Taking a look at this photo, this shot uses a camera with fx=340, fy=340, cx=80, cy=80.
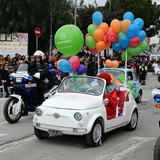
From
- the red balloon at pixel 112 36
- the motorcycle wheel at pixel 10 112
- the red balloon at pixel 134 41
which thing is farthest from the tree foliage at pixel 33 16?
the motorcycle wheel at pixel 10 112

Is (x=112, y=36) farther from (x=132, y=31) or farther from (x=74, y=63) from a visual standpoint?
(x=74, y=63)

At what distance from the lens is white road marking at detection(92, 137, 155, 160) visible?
A: 6.48 metres

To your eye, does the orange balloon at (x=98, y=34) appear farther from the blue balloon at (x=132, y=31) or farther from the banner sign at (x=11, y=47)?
the banner sign at (x=11, y=47)

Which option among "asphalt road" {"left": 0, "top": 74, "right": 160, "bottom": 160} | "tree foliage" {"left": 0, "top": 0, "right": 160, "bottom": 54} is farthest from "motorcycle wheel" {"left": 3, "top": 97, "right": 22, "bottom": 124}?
"tree foliage" {"left": 0, "top": 0, "right": 160, "bottom": 54}

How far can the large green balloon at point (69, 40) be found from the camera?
346 inches

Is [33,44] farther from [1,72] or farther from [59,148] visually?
[59,148]

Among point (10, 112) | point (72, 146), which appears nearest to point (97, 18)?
point (10, 112)

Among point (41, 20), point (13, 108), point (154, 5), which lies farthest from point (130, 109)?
point (154, 5)

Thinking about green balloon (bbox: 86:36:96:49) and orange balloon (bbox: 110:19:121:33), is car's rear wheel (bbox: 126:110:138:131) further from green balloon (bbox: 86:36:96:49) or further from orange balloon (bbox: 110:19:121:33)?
green balloon (bbox: 86:36:96:49)

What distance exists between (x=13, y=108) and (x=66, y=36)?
247cm

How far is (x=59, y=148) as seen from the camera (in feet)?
23.1

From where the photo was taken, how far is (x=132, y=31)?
10047mm

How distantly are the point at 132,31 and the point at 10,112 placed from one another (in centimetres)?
423

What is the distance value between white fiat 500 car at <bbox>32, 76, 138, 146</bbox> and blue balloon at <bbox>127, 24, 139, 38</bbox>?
218 cm
